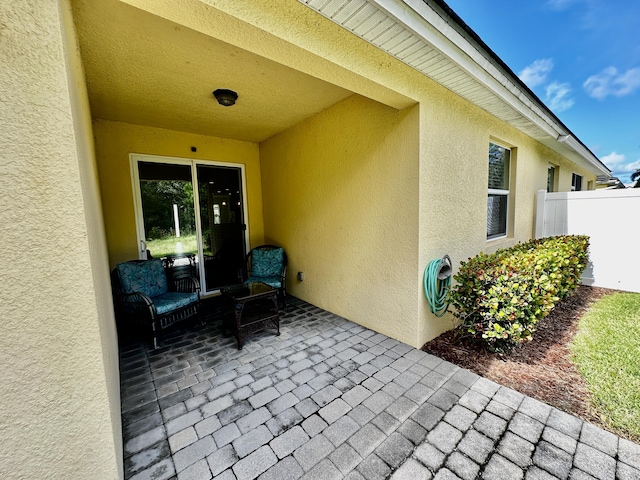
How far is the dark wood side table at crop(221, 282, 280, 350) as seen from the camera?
3.00 meters

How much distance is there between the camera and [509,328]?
2.49 metres

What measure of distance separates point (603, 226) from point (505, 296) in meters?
4.19

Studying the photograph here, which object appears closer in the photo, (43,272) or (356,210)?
(43,272)

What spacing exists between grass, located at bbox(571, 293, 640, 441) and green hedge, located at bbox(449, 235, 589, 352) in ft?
1.73

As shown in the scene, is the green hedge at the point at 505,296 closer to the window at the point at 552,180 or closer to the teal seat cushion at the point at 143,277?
the teal seat cushion at the point at 143,277

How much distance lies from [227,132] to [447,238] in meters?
3.96

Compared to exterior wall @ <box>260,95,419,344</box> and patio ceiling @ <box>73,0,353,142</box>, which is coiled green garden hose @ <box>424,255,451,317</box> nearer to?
exterior wall @ <box>260,95,419,344</box>

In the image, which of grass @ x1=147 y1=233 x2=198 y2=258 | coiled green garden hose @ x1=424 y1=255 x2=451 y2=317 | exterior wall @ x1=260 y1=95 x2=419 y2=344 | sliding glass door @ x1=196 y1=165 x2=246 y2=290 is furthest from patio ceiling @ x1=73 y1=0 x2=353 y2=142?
coiled green garden hose @ x1=424 y1=255 x2=451 y2=317

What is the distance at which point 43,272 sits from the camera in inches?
38.2

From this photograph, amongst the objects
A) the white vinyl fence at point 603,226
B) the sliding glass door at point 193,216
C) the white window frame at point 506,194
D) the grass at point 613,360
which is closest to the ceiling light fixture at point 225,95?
the sliding glass door at point 193,216

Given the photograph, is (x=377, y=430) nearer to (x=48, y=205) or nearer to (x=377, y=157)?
→ (x=48, y=205)

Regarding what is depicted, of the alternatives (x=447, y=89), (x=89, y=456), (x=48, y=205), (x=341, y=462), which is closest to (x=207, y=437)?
(x=89, y=456)

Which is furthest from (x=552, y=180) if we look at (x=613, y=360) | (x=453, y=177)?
(x=613, y=360)

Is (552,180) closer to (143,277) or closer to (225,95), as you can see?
(225,95)
